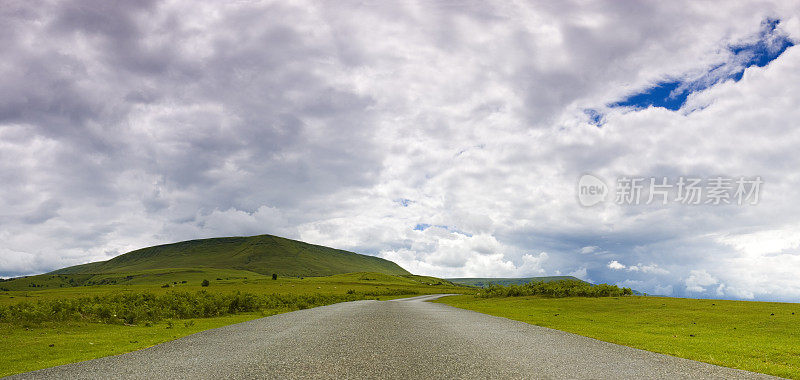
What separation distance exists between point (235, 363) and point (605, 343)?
16.1 m

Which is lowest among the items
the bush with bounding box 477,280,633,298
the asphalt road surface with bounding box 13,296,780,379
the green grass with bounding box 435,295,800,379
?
the bush with bounding box 477,280,633,298

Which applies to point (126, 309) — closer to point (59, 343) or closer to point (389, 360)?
point (59, 343)

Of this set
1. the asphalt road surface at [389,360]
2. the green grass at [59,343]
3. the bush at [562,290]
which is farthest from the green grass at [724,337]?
the bush at [562,290]

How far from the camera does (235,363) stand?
43.3 feet

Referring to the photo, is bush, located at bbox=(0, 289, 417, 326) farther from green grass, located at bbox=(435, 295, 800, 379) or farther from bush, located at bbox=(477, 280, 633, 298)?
bush, located at bbox=(477, 280, 633, 298)

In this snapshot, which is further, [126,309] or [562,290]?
[562,290]

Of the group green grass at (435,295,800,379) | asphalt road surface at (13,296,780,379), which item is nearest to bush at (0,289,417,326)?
asphalt road surface at (13,296,780,379)

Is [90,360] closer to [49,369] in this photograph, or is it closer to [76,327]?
[49,369]

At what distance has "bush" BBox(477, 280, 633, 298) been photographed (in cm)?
6879

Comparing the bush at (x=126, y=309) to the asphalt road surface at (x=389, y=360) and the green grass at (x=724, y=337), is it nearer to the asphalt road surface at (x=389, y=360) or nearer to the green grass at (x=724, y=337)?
the asphalt road surface at (x=389, y=360)

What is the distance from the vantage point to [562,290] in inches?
2832

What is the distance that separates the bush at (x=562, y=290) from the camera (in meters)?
68.8

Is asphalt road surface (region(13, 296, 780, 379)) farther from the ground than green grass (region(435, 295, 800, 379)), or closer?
farther from the ground

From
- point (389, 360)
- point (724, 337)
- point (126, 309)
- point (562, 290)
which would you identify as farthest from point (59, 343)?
point (562, 290)
